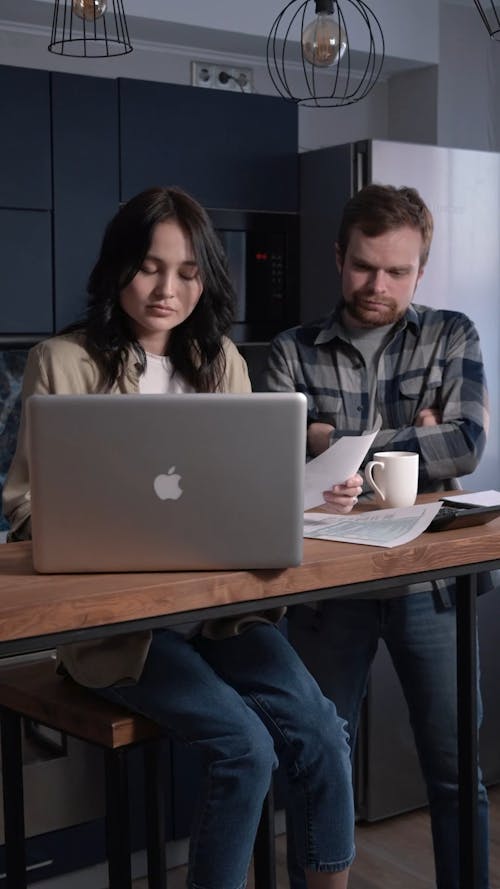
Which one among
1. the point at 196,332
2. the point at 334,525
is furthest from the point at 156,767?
the point at 196,332

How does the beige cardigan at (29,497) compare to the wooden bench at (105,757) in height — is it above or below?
above

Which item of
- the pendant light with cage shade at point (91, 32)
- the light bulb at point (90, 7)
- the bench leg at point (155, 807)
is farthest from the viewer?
the pendant light with cage shade at point (91, 32)

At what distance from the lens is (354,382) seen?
254cm

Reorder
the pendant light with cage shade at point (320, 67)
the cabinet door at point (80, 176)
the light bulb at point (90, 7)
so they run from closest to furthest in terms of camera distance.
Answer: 1. the light bulb at point (90, 7)
2. the cabinet door at point (80, 176)
3. the pendant light with cage shade at point (320, 67)

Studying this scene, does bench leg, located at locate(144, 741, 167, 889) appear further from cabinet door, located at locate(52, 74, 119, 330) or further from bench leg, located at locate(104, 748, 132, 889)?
cabinet door, located at locate(52, 74, 119, 330)

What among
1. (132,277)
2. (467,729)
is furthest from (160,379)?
(467,729)

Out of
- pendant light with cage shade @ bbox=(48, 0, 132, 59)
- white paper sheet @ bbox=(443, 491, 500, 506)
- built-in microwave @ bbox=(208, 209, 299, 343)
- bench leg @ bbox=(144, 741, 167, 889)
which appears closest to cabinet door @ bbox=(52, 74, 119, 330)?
pendant light with cage shade @ bbox=(48, 0, 132, 59)

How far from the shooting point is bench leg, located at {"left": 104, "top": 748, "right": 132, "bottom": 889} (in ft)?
6.32

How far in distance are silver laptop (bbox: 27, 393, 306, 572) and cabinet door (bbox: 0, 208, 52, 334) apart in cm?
150

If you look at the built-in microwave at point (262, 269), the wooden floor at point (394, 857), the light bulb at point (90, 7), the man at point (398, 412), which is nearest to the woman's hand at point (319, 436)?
the man at point (398, 412)

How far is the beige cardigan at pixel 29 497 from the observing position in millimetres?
1899

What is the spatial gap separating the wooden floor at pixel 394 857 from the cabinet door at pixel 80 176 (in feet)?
4.92

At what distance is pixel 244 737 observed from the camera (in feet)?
6.19

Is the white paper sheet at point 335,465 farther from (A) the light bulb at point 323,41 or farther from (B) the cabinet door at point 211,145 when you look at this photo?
(B) the cabinet door at point 211,145
